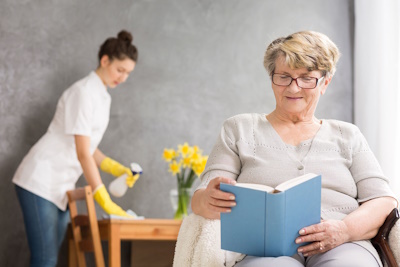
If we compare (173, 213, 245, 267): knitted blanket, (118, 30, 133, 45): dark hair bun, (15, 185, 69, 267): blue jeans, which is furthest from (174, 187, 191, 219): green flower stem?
(173, 213, 245, 267): knitted blanket

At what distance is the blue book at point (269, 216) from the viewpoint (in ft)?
4.90

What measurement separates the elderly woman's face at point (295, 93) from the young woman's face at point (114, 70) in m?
1.40

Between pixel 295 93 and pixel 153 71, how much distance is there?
1.70m

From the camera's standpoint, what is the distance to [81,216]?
296 centimetres

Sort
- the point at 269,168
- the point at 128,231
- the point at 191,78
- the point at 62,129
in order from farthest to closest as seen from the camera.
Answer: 1. the point at 191,78
2. the point at 62,129
3. the point at 128,231
4. the point at 269,168

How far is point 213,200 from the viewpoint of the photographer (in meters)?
1.60

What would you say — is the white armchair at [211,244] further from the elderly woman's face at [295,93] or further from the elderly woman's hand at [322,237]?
the elderly woman's face at [295,93]

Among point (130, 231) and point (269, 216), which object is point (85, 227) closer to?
point (130, 231)

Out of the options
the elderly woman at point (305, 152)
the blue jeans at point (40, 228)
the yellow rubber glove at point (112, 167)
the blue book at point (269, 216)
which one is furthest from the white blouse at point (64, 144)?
the blue book at point (269, 216)

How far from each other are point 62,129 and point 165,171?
25.2 inches

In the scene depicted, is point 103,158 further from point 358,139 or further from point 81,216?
point 358,139

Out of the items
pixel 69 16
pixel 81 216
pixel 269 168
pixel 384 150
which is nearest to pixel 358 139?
pixel 269 168

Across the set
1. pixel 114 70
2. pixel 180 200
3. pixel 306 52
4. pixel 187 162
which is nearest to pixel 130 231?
pixel 180 200

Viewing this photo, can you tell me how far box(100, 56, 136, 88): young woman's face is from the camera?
3.14m
